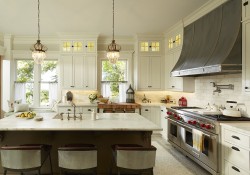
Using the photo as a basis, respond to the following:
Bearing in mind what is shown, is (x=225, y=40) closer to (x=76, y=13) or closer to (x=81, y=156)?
(x=81, y=156)

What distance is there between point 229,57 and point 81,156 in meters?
2.61

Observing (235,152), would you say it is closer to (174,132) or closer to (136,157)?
(136,157)

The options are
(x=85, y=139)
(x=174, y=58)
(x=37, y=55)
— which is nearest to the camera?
(x=85, y=139)

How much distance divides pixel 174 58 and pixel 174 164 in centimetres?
294

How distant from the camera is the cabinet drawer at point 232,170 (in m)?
2.78

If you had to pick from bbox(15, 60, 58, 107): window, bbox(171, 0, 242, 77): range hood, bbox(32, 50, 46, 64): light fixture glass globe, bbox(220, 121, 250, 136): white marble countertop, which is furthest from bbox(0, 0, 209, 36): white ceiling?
bbox(220, 121, 250, 136): white marble countertop

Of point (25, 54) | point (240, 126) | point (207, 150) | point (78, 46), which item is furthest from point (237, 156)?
point (25, 54)

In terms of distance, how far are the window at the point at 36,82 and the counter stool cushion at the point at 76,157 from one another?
4703 millimetres

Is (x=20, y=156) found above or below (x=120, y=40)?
below

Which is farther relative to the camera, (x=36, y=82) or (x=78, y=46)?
(x=36, y=82)

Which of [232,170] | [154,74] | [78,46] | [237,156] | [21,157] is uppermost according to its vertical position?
[78,46]

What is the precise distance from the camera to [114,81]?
7047 mm

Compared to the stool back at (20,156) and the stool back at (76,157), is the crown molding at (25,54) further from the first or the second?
the stool back at (76,157)

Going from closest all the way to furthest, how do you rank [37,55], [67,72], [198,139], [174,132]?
1. [37,55]
2. [198,139]
3. [174,132]
4. [67,72]
